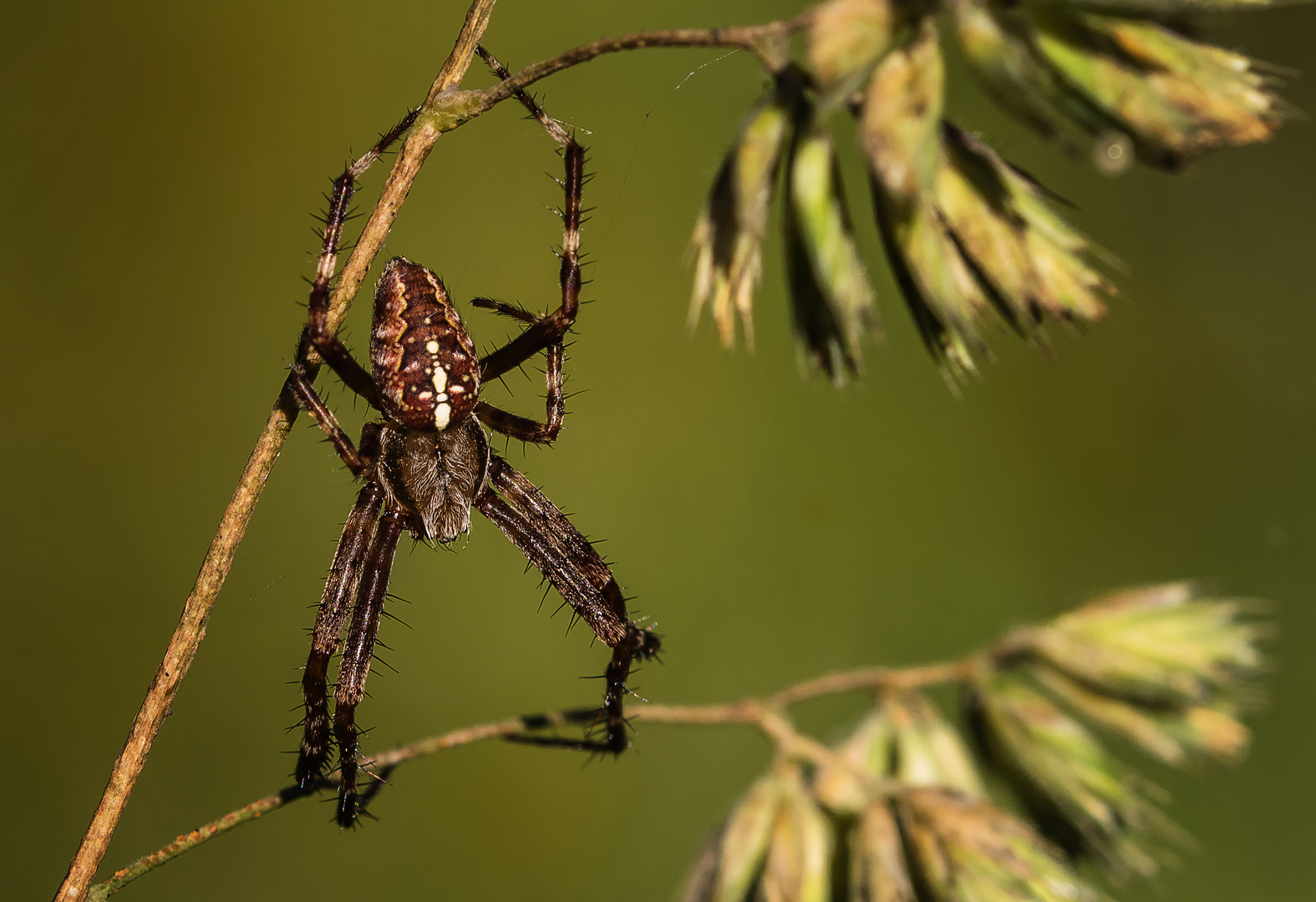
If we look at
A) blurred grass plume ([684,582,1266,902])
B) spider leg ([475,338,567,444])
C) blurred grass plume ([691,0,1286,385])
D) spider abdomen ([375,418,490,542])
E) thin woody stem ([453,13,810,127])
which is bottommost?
blurred grass plume ([684,582,1266,902])

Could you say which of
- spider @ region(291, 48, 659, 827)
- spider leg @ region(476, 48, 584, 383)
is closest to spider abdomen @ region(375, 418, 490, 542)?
spider @ region(291, 48, 659, 827)

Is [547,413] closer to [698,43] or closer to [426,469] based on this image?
[426,469]

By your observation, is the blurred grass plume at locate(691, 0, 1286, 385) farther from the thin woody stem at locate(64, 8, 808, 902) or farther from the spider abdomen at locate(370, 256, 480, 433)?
the spider abdomen at locate(370, 256, 480, 433)

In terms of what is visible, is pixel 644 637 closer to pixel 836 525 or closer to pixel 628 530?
pixel 628 530

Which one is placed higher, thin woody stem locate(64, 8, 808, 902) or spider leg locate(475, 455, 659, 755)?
spider leg locate(475, 455, 659, 755)

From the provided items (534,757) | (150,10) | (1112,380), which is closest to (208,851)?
(534,757)

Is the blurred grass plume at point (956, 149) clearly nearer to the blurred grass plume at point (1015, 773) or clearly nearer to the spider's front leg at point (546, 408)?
the blurred grass plume at point (1015, 773)

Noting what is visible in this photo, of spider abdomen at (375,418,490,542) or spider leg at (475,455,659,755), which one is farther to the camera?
spider leg at (475,455,659,755)
